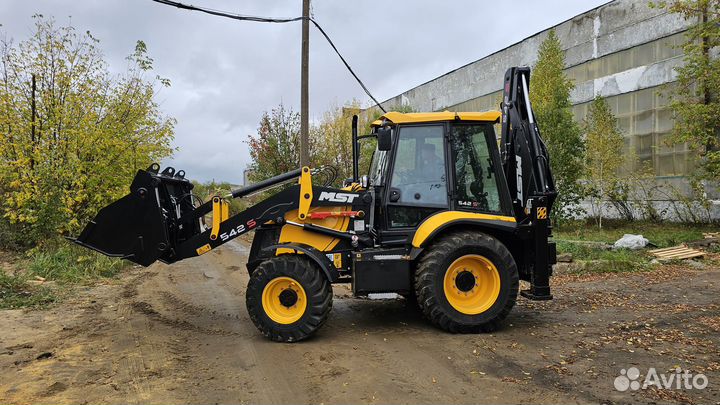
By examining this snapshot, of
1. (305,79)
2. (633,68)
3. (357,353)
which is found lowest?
(357,353)

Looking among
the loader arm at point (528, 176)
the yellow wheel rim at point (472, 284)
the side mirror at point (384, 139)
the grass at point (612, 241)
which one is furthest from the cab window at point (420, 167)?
the grass at point (612, 241)

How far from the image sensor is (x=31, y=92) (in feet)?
38.5

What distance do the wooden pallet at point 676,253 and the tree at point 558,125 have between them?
488 centimetres

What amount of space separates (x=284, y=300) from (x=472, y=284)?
2.22m

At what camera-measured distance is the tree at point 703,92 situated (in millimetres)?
14461

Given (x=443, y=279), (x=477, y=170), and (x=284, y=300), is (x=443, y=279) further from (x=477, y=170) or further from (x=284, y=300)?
(x=284, y=300)

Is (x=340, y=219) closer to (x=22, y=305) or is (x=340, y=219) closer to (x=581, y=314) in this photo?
(x=581, y=314)

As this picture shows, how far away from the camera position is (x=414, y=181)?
20.0 feet

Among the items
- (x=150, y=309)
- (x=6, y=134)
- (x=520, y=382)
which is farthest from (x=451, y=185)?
(x=6, y=134)

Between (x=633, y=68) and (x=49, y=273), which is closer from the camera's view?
(x=49, y=273)

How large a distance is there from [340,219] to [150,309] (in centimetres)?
346

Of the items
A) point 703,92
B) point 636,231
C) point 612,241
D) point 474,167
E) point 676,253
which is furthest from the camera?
point 636,231

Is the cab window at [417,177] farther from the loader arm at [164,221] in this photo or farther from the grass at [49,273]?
the grass at [49,273]

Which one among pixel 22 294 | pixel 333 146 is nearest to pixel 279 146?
pixel 333 146
